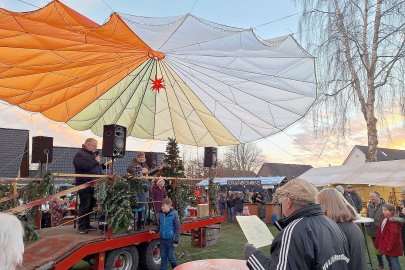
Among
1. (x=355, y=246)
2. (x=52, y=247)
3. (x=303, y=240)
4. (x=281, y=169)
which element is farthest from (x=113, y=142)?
(x=281, y=169)

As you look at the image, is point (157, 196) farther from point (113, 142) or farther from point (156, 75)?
point (156, 75)

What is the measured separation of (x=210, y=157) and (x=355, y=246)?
29.0 feet

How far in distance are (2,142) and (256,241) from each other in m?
32.9

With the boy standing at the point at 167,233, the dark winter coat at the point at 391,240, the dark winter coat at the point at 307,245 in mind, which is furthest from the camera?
the boy standing at the point at 167,233

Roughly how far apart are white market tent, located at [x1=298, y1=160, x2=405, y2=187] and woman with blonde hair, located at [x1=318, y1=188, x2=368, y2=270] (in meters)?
12.4

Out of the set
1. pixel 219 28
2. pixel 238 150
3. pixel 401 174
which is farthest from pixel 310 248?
pixel 238 150

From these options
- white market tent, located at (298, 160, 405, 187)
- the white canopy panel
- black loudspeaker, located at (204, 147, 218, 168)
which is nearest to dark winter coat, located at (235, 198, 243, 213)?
white market tent, located at (298, 160, 405, 187)

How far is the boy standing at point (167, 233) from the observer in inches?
309

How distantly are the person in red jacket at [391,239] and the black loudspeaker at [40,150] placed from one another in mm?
7269

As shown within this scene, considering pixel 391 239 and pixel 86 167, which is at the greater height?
pixel 86 167

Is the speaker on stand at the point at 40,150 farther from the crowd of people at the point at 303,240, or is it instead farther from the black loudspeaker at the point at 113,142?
the crowd of people at the point at 303,240

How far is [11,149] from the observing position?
1237 inches

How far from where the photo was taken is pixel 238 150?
6594 centimetres

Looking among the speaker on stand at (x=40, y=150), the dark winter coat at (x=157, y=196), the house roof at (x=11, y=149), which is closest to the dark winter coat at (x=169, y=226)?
the dark winter coat at (x=157, y=196)
